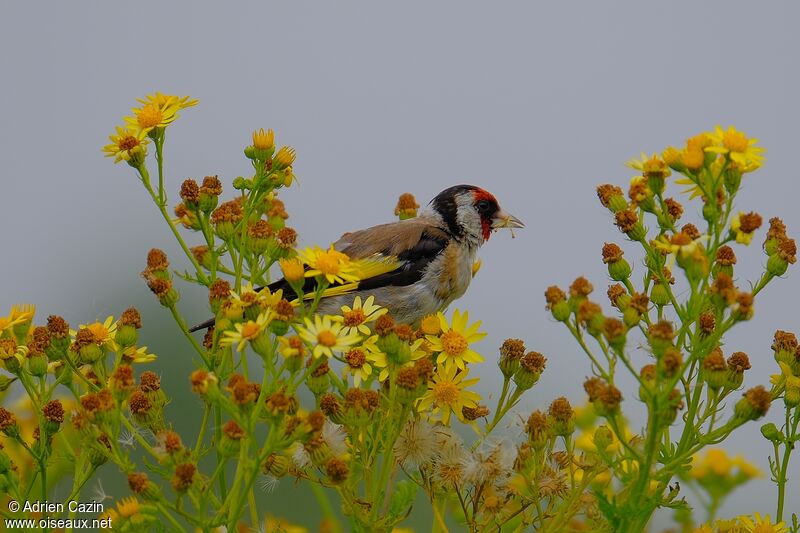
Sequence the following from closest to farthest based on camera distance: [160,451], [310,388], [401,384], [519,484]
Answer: [160,451] → [401,384] → [310,388] → [519,484]

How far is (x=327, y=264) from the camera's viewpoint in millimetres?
2668

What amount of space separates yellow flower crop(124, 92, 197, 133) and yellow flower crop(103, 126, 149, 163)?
24 mm

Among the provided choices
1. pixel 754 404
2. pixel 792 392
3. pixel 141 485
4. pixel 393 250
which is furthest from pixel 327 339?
pixel 393 250

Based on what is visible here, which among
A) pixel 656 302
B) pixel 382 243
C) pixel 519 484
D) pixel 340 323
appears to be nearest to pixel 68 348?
pixel 340 323

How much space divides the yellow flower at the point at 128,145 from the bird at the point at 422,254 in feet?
3.50

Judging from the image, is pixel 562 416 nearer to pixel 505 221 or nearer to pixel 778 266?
pixel 778 266

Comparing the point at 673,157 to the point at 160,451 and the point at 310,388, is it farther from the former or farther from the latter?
the point at 160,451

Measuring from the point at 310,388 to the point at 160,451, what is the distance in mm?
518

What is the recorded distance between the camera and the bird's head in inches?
196

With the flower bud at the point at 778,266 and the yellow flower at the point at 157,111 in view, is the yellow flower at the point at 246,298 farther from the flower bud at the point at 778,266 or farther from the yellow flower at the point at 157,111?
the flower bud at the point at 778,266

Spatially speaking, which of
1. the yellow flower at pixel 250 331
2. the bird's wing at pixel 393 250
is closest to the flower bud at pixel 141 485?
the yellow flower at pixel 250 331

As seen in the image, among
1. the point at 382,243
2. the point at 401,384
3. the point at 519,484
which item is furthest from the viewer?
the point at 382,243

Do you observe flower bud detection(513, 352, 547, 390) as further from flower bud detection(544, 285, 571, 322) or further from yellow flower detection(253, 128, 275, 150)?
yellow flower detection(253, 128, 275, 150)

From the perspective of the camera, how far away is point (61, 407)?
8.45ft
